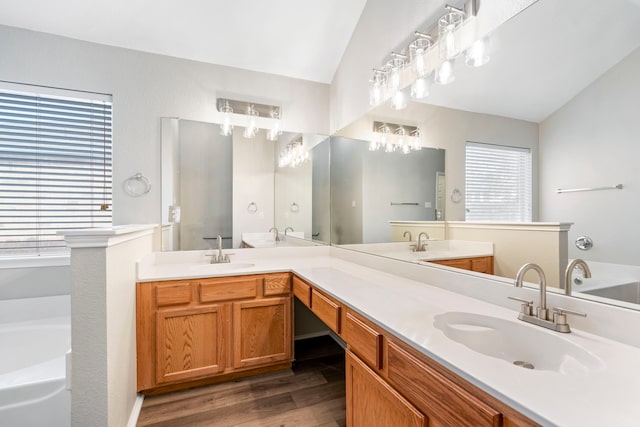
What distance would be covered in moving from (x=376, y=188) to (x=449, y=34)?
1.12 m

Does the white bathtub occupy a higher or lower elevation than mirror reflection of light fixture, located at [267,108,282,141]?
lower

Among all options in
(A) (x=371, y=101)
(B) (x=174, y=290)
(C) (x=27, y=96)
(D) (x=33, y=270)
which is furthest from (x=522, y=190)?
(C) (x=27, y=96)

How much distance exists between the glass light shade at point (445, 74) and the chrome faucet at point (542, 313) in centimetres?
102

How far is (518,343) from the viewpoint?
105cm

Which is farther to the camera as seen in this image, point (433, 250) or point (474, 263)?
point (433, 250)

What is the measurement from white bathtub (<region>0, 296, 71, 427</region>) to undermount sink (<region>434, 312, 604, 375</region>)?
1.85 m

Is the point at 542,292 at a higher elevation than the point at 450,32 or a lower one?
lower

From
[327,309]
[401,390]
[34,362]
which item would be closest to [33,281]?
[34,362]

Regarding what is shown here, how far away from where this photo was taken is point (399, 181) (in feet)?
7.00

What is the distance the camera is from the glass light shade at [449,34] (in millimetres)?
1512

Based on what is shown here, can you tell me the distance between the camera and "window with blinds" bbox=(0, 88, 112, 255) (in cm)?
217

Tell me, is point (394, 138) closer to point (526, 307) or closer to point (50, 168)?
point (526, 307)

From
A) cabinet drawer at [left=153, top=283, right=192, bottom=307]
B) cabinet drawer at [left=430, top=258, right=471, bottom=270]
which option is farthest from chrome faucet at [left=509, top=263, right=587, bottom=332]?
cabinet drawer at [left=153, top=283, right=192, bottom=307]

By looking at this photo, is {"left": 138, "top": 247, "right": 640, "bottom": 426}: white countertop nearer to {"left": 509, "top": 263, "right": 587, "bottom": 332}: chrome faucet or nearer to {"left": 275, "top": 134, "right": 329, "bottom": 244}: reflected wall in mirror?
{"left": 509, "top": 263, "right": 587, "bottom": 332}: chrome faucet
